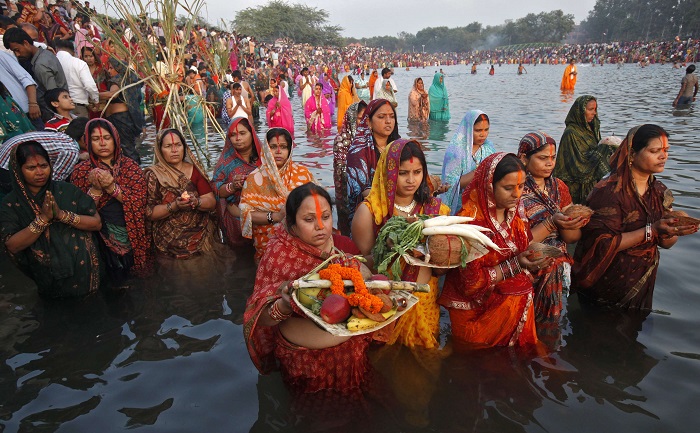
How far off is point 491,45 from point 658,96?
332 ft

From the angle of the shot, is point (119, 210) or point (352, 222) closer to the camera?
point (352, 222)

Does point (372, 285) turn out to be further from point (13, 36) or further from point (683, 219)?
point (13, 36)

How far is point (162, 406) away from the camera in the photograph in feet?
9.25

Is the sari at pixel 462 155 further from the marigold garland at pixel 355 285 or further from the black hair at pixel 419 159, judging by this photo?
the marigold garland at pixel 355 285

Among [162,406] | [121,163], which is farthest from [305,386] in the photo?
[121,163]

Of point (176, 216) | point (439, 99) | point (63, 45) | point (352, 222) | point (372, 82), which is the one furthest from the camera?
point (372, 82)

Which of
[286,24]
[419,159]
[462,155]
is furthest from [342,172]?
[286,24]

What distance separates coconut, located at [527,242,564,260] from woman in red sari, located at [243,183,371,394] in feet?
3.80

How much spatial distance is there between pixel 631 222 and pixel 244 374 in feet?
10.2

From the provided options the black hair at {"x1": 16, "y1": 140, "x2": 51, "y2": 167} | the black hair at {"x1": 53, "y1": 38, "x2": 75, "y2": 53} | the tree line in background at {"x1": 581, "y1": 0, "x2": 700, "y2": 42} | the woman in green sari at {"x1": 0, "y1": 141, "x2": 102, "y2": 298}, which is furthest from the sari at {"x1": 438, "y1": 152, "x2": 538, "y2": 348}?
the tree line in background at {"x1": 581, "y1": 0, "x2": 700, "y2": 42}

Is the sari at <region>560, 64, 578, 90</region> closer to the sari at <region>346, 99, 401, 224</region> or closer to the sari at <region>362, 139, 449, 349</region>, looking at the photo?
the sari at <region>346, 99, 401, 224</region>

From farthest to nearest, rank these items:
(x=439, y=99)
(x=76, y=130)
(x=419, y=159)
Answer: (x=439, y=99) < (x=76, y=130) < (x=419, y=159)

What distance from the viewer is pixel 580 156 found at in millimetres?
5160

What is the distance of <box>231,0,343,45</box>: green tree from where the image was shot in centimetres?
4478
